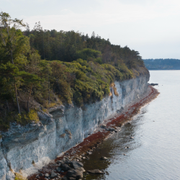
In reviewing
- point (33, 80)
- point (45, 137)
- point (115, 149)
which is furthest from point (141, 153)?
point (33, 80)

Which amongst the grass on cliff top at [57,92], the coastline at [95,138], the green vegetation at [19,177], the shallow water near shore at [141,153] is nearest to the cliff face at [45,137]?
the green vegetation at [19,177]

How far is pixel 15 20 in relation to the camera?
2147cm

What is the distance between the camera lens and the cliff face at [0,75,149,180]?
72.8 ft

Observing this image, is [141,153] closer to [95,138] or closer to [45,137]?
[95,138]

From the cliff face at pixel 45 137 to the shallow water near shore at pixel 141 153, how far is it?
5.59 metres

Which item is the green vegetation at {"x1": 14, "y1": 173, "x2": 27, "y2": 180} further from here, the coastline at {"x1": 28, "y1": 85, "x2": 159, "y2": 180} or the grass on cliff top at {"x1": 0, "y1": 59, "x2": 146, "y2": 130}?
the grass on cliff top at {"x1": 0, "y1": 59, "x2": 146, "y2": 130}

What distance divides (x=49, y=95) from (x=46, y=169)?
38.2 ft

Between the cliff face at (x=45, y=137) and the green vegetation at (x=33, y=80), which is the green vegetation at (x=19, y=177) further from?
the green vegetation at (x=33, y=80)

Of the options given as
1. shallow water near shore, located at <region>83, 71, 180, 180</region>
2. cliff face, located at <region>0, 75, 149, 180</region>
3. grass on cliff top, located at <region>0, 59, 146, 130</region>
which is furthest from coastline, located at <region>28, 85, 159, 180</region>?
grass on cliff top, located at <region>0, 59, 146, 130</region>

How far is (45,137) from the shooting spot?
92.5 feet

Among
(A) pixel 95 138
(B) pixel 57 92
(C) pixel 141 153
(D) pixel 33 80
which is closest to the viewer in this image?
(D) pixel 33 80

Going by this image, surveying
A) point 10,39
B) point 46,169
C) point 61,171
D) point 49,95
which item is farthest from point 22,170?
point 10,39

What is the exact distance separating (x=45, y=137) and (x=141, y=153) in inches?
766

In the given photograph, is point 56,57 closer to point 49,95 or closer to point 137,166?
point 49,95
